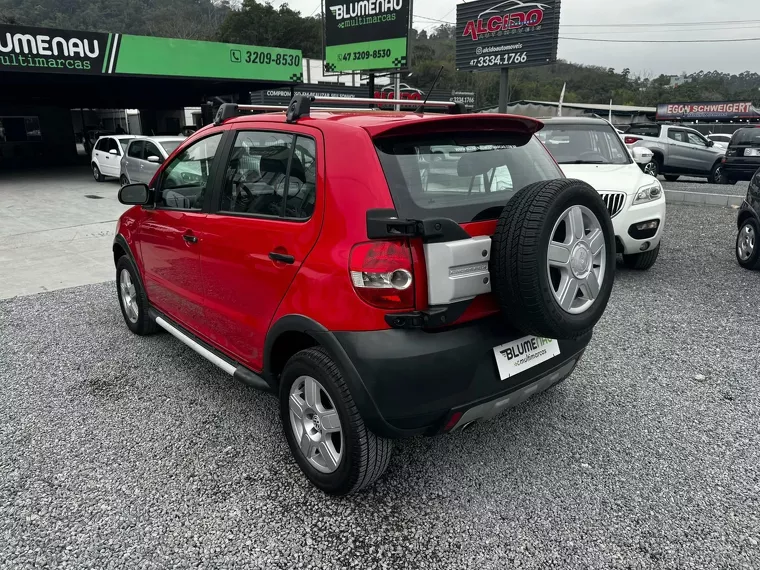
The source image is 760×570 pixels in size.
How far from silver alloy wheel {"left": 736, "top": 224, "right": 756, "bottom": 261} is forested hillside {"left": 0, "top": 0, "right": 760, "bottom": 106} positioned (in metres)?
57.0

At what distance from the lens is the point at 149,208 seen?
3895 mm

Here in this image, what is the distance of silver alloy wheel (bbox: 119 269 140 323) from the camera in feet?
14.9

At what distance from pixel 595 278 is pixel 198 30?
79171 mm

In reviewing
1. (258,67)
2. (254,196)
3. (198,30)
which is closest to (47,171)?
(258,67)

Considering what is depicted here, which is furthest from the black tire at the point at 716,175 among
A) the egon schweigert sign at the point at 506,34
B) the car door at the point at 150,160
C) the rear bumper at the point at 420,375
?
the rear bumper at the point at 420,375

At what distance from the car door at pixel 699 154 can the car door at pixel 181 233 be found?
16815mm

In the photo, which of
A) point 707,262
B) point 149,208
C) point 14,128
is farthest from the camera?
point 14,128

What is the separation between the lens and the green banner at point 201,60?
16.5 metres

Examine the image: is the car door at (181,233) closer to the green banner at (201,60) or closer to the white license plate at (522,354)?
the white license plate at (522,354)

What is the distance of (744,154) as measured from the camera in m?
14.5

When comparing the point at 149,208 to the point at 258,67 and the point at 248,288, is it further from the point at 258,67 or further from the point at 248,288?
the point at 258,67

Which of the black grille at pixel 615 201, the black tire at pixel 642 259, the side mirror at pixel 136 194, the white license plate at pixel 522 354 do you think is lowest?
the black tire at pixel 642 259

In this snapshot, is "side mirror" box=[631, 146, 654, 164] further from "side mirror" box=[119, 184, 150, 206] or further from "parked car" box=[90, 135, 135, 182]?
"parked car" box=[90, 135, 135, 182]

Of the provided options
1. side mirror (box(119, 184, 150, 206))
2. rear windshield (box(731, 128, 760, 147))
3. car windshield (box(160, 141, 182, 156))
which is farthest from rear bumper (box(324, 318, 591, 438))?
rear windshield (box(731, 128, 760, 147))
